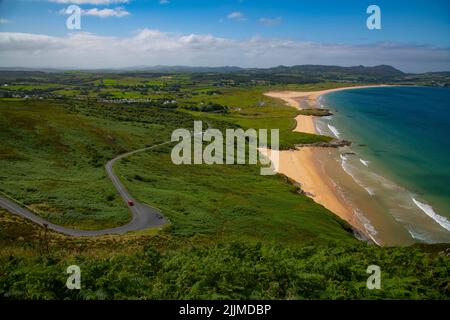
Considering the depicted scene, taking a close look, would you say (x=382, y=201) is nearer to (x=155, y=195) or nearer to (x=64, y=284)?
(x=155, y=195)

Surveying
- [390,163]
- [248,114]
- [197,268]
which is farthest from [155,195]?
[248,114]

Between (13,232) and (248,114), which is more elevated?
(248,114)

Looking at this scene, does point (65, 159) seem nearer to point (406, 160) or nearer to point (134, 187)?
point (134, 187)

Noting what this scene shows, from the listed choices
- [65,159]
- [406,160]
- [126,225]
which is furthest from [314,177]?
[65,159]

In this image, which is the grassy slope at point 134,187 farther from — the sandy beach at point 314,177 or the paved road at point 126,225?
the sandy beach at point 314,177

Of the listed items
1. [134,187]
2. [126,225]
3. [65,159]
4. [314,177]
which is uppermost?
[65,159]

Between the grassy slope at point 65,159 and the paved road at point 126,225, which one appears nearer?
the paved road at point 126,225

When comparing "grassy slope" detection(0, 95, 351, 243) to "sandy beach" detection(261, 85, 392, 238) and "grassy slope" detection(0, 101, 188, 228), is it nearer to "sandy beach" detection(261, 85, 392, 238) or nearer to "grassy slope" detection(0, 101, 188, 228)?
"grassy slope" detection(0, 101, 188, 228)

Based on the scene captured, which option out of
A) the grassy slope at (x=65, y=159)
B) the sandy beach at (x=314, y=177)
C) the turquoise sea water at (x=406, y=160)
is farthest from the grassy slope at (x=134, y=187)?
the turquoise sea water at (x=406, y=160)
